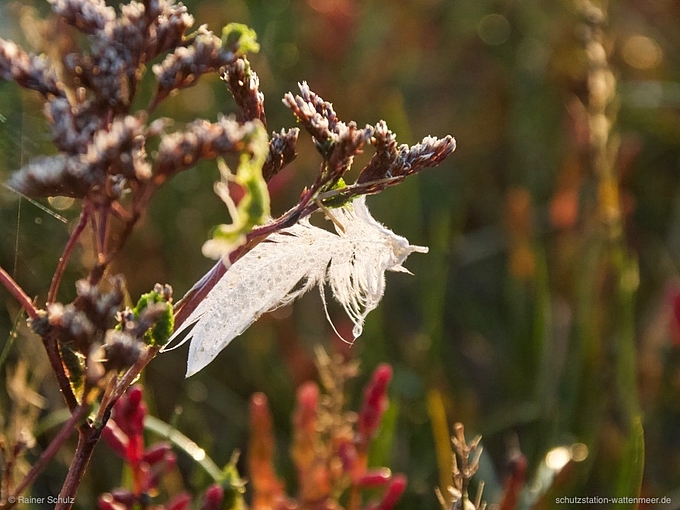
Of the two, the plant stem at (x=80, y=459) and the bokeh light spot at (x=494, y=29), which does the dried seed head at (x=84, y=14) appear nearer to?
the plant stem at (x=80, y=459)

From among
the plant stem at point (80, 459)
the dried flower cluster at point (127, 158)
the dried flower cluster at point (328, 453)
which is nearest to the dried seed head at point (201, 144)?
the dried flower cluster at point (127, 158)

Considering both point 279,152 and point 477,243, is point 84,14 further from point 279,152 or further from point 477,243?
point 477,243

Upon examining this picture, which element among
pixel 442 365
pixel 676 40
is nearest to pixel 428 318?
pixel 442 365

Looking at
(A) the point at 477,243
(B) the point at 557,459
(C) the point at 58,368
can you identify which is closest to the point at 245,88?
(C) the point at 58,368

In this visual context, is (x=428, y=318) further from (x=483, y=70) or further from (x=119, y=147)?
(x=483, y=70)

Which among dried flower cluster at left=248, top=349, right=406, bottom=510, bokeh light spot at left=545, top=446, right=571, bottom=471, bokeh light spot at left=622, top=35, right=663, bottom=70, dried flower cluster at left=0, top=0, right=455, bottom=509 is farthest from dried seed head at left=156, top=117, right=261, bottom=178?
bokeh light spot at left=622, top=35, right=663, bottom=70

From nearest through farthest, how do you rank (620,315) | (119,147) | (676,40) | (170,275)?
(119,147)
(620,315)
(170,275)
(676,40)
